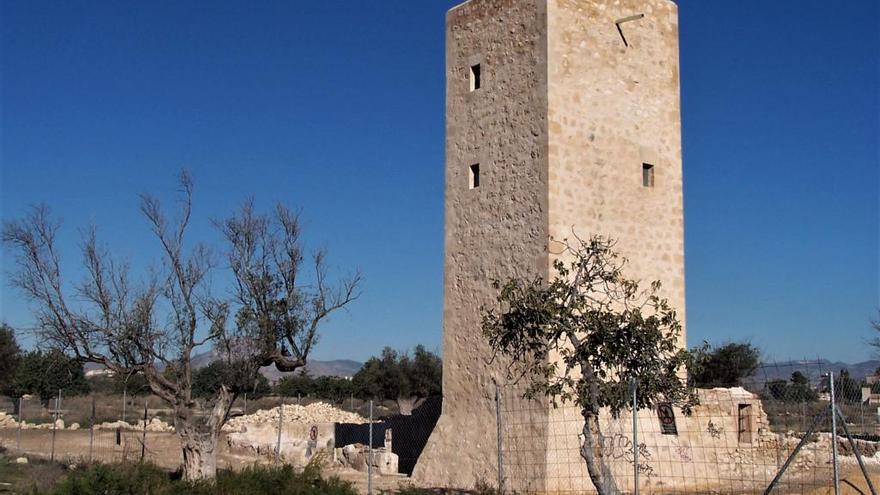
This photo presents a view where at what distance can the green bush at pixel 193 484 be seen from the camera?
35.8 feet

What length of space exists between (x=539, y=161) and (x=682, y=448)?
18.3ft

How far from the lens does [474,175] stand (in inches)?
672

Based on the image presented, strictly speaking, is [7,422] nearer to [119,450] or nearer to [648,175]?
[119,450]

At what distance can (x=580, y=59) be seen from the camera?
53.0 ft

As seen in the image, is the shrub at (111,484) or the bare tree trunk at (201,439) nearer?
the shrub at (111,484)

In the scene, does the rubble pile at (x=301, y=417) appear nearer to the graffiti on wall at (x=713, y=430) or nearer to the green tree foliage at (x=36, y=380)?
the graffiti on wall at (x=713, y=430)

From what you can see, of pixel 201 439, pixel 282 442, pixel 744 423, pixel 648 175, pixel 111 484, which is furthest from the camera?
pixel 282 442

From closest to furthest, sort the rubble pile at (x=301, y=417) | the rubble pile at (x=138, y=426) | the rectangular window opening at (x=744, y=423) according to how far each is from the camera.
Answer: the rectangular window opening at (x=744, y=423) < the rubble pile at (x=301, y=417) < the rubble pile at (x=138, y=426)

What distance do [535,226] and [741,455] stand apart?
5.73 metres

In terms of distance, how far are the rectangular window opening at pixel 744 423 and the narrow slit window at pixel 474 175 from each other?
21.4 feet

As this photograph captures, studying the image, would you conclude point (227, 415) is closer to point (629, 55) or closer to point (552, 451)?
point (552, 451)

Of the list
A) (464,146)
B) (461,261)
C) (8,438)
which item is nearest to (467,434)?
(461,261)

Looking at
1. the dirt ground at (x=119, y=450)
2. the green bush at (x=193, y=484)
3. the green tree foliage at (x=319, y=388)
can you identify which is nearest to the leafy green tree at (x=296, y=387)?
the green tree foliage at (x=319, y=388)

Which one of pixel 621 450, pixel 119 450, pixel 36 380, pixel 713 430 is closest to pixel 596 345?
pixel 621 450
